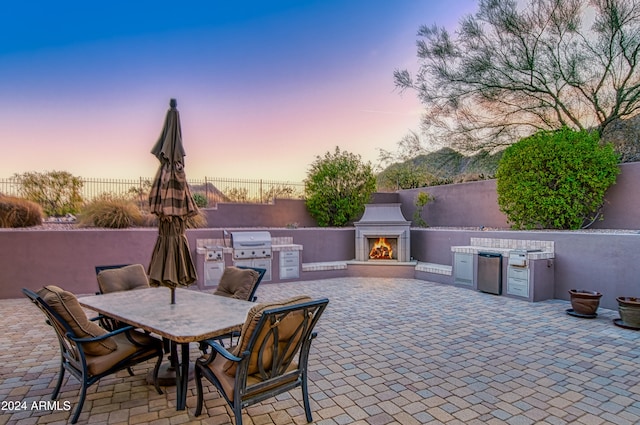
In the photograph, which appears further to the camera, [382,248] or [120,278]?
[382,248]

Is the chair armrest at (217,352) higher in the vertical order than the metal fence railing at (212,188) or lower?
lower

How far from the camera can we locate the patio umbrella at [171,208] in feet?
11.3

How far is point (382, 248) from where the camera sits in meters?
9.55

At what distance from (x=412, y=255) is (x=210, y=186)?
6639 millimetres

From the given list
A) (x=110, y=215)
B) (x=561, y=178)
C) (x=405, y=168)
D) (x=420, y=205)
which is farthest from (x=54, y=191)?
(x=561, y=178)

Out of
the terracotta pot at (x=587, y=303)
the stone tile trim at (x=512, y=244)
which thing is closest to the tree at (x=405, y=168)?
the stone tile trim at (x=512, y=244)

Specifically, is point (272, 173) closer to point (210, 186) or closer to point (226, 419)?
point (210, 186)

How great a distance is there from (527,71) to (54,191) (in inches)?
595

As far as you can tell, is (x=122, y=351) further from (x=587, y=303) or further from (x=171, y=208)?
(x=587, y=303)

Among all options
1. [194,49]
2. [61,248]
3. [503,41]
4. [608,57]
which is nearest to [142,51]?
[194,49]

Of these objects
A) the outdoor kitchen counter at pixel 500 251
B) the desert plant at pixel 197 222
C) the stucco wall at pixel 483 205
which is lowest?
the outdoor kitchen counter at pixel 500 251

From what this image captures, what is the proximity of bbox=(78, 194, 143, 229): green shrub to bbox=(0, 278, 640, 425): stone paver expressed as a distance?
264 centimetres

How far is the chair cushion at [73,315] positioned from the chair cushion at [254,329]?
1.13m

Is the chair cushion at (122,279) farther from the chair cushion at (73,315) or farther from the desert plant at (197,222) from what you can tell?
the desert plant at (197,222)
